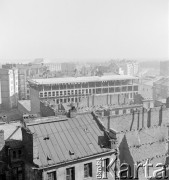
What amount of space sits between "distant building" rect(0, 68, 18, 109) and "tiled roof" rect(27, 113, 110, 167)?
77.7 meters

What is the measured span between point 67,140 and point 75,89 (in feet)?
179

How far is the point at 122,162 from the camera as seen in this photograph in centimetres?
3881

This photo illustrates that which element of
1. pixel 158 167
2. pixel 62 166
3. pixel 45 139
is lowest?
pixel 158 167

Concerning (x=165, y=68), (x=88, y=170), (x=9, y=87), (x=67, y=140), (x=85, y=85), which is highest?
(x=165, y=68)

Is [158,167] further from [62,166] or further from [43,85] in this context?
[43,85]

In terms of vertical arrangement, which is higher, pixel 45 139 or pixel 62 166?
pixel 45 139

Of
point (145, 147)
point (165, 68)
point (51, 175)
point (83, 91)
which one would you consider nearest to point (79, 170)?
point (51, 175)

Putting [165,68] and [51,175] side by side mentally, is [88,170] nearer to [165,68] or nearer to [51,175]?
[51,175]

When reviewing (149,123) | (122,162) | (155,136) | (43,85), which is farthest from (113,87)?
(122,162)

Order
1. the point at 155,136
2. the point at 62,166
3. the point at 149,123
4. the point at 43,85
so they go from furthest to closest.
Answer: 1. the point at 43,85
2. the point at 149,123
3. the point at 155,136
4. the point at 62,166

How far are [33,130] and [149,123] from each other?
94.9ft

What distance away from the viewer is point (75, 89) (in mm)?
86688

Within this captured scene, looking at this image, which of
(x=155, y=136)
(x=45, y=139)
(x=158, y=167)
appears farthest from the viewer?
(x=155, y=136)

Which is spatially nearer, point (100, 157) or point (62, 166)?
point (62, 166)
